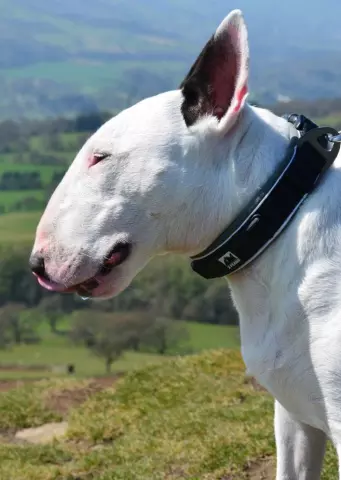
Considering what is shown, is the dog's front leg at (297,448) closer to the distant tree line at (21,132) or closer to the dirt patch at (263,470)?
the dirt patch at (263,470)

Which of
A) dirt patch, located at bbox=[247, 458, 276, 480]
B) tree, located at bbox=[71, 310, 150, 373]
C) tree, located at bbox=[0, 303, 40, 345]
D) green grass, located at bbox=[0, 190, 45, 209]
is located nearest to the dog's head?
dirt patch, located at bbox=[247, 458, 276, 480]

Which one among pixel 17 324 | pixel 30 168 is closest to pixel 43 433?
pixel 17 324

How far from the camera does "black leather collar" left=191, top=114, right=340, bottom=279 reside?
283 cm

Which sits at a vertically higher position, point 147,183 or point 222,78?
point 222,78

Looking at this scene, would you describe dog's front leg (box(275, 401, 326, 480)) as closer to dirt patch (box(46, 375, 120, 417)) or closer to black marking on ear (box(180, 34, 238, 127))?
black marking on ear (box(180, 34, 238, 127))

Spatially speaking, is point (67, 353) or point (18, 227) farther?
point (18, 227)

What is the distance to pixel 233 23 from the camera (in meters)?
2.82

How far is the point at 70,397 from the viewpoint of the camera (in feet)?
27.9

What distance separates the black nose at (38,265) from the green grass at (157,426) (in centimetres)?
255

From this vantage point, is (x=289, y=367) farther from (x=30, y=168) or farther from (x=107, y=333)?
(x=30, y=168)

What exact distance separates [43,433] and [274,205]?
5295 mm

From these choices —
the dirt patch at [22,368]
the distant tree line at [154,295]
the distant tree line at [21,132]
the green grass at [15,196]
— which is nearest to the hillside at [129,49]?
the distant tree line at [21,132]

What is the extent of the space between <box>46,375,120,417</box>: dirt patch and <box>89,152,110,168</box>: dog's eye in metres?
5.40

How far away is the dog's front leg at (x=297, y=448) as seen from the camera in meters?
3.29
